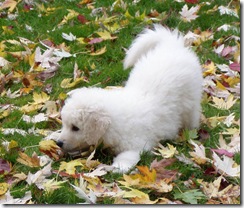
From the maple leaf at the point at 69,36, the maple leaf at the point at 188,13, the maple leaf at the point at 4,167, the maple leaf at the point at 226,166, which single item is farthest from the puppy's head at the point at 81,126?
the maple leaf at the point at 188,13

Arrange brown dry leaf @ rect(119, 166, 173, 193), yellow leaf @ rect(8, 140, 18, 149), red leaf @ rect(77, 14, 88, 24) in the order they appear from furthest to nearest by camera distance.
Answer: red leaf @ rect(77, 14, 88, 24)
yellow leaf @ rect(8, 140, 18, 149)
brown dry leaf @ rect(119, 166, 173, 193)

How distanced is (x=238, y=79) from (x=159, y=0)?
98.6 inches

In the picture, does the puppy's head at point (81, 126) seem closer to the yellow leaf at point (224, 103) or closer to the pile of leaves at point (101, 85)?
the pile of leaves at point (101, 85)

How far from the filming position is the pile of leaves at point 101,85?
3635 mm

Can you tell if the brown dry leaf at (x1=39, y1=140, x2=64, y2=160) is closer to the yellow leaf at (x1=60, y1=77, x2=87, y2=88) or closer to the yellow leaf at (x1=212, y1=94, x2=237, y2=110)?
the yellow leaf at (x1=60, y1=77, x2=87, y2=88)

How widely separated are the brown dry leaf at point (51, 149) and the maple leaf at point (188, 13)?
297 cm

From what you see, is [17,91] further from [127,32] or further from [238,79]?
[238,79]

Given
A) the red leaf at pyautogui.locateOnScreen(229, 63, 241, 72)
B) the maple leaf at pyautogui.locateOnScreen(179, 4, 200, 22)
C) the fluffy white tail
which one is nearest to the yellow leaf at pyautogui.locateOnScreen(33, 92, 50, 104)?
the fluffy white tail

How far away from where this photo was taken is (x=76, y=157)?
420 centimetres

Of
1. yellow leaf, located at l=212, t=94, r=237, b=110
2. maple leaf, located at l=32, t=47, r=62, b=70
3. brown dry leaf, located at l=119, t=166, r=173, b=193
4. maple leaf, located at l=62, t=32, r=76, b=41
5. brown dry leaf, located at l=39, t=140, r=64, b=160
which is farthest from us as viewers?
maple leaf, located at l=62, t=32, r=76, b=41

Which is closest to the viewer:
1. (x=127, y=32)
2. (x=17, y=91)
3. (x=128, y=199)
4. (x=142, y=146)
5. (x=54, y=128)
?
(x=128, y=199)

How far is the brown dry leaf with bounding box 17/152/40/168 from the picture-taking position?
13.3ft

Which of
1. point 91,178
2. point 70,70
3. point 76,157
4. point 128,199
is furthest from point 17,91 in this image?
point 128,199

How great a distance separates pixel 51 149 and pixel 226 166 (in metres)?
1.30
